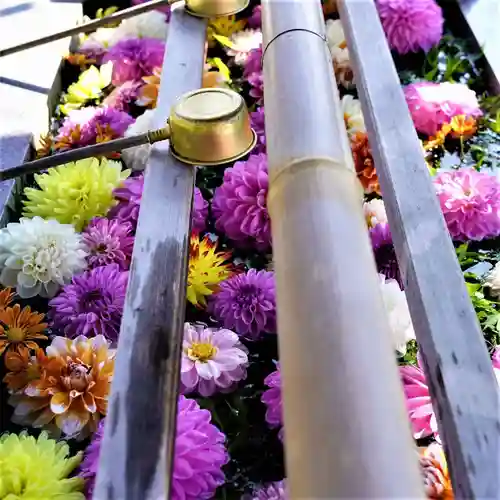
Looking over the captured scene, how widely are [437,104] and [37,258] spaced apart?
0.86m

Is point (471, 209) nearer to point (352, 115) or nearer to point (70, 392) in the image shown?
point (352, 115)

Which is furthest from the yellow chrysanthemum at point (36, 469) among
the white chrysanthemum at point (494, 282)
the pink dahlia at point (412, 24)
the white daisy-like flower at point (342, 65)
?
the pink dahlia at point (412, 24)

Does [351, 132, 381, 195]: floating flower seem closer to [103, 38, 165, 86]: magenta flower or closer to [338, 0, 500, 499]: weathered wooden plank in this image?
[338, 0, 500, 499]: weathered wooden plank

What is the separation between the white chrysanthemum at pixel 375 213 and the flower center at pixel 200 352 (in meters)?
0.37

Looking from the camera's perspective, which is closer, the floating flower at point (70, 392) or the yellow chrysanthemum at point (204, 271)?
the floating flower at point (70, 392)

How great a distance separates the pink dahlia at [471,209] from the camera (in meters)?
1.21

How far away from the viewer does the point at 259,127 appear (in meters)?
1.42

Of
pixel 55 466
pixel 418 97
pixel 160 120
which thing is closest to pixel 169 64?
pixel 160 120

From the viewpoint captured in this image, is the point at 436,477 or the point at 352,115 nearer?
the point at 436,477

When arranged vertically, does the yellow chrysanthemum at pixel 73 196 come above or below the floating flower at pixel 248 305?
above

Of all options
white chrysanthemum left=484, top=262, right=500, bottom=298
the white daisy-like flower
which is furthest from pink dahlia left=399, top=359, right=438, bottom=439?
the white daisy-like flower

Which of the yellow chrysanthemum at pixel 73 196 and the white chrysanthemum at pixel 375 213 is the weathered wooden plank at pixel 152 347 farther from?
the white chrysanthemum at pixel 375 213

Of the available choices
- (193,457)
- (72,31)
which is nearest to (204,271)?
(193,457)

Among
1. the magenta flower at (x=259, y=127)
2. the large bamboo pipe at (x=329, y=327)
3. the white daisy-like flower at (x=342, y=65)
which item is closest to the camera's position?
the large bamboo pipe at (x=329, y=327)
